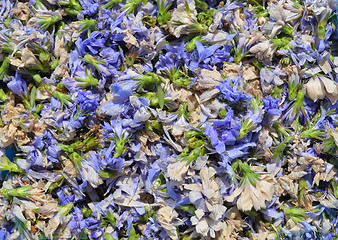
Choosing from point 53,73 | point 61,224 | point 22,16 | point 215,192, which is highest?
point 22,16

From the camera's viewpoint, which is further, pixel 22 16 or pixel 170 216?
pixel 22 16

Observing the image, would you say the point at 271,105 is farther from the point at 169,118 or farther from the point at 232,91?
the point at 169,118

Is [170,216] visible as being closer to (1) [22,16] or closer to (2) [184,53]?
(2) [184,53]

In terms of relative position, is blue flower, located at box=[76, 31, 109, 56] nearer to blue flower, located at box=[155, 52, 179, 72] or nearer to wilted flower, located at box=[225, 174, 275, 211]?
blue flower, located at box=[155, 52, 179, 72]

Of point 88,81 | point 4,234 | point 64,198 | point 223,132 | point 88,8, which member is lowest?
point 4,234

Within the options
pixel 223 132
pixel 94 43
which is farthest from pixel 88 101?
pixel 223 132

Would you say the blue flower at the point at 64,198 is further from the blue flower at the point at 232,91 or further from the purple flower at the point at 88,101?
the blue flower at the point at 232,91

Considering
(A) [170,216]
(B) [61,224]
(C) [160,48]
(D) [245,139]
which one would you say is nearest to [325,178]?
(D) [245,139]

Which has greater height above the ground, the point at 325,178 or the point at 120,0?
the point at 120,0
